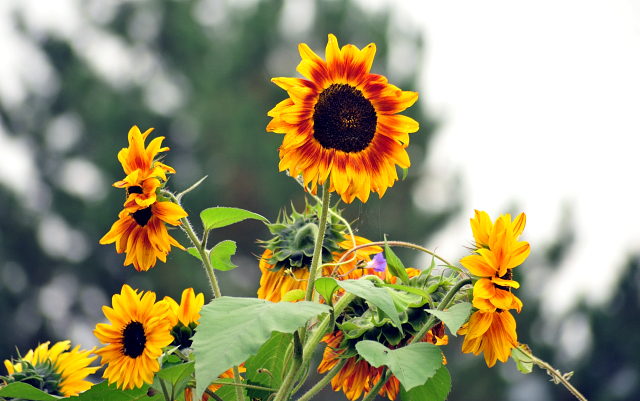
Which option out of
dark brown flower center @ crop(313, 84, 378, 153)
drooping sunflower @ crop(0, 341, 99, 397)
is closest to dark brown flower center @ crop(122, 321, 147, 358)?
drooping sunflower @ crop(0, 341, 99, 397)

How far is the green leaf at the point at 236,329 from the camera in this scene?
0.96 ft

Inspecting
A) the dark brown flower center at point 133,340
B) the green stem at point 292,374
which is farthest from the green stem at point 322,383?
the dark brown flower center at point 133,340

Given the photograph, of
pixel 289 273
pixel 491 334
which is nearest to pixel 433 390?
pixel 491 334

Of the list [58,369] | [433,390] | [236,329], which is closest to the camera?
[236,329]

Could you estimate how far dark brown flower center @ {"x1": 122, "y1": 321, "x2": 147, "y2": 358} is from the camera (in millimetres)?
398

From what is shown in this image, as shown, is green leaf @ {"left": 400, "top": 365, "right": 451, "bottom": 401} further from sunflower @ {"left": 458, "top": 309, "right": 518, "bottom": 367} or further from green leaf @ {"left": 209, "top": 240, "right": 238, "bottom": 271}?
green leaf @ {"left": 209, "top": 240, "right": 238, "bottom": 271}

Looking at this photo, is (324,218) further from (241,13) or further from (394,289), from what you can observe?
(241,13)

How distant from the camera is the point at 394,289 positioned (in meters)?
0.40

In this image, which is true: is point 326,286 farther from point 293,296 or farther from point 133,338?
point 133,338

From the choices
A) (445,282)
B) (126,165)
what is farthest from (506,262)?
(126,165)

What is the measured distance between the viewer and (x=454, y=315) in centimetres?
35

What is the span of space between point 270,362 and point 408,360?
0.15 metres

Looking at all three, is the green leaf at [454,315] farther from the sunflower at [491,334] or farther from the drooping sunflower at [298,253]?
the drooping sunflower at [298,253]

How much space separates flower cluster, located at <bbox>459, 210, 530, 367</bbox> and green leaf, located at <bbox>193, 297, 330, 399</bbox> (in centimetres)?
12
